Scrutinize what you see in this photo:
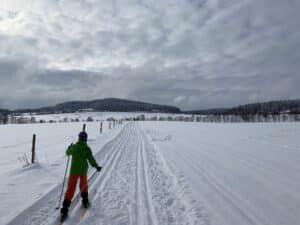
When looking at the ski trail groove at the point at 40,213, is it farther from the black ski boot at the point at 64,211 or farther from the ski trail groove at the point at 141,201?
the ski trail groove at the point at 141,201

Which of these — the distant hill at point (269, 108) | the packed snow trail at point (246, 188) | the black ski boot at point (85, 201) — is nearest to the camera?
the packed snow trail at point (246, 188)

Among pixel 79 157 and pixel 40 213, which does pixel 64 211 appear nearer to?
pixel 40 213

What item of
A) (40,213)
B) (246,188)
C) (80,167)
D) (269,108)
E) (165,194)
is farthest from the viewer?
(269,108)

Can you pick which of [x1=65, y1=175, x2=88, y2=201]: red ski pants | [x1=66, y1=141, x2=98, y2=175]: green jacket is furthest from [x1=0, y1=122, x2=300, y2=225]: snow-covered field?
[x1=66, y1=141, x2=98, y2=175]: green jacket

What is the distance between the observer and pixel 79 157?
5.61 m

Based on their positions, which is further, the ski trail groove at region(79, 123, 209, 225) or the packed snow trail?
the packed snow trail

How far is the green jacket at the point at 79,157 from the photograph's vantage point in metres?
5.53

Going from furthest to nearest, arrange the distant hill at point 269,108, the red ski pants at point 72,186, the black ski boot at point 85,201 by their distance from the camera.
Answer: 1. the distant hill at point 269,108
2. the black ski boot at point 85,201
3. the red ski pants at point 72,186

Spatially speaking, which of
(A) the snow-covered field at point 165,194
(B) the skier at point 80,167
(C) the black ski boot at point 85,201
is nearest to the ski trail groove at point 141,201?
(A) the snow-covered field at point 165,194

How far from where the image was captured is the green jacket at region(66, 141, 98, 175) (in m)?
5.53

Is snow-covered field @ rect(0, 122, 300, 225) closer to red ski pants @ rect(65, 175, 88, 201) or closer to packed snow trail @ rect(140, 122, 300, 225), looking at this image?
packed snow trail @ rect(140, 122, 300, 225)

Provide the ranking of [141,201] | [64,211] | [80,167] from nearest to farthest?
[64,211] → [80,167] → [141,201]

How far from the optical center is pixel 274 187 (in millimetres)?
7105

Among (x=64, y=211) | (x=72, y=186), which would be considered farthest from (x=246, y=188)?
(x=64, y=211)
